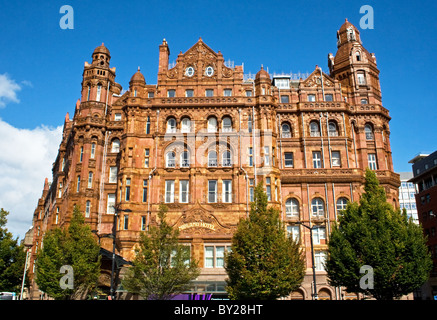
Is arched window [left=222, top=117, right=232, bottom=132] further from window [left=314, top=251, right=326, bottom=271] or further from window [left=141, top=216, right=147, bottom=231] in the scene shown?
window [left=314, top=251, right=326, bottom=271]

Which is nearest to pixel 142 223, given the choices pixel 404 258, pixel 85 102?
pixel 85 102

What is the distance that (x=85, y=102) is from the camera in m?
52.4

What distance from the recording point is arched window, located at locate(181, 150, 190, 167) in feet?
148

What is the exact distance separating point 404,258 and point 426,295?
124 feet

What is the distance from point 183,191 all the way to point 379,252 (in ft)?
69.1

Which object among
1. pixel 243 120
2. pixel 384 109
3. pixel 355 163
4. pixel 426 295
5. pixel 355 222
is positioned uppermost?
pixel 384 109

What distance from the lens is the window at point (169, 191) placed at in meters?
43.8

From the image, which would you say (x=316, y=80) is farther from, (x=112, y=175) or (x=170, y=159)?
(x=112, y=175)

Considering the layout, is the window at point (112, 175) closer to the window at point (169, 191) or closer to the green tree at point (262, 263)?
the window at point (169, 191)

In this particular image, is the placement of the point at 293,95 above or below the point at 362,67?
below

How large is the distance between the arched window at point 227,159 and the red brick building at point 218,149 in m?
0.11
